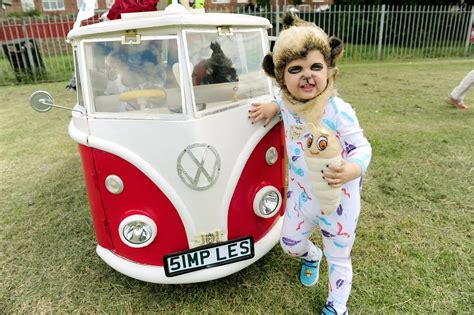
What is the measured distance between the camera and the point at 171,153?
1.99 metres

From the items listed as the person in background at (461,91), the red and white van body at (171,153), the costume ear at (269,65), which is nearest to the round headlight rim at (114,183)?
the red and white van body at (171,153)

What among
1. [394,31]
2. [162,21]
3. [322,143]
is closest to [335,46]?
[322,143]

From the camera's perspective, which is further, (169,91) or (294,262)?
(294,262)

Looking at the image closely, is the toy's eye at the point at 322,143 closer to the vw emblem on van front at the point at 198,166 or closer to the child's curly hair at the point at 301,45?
the child's curly hair at the point at 301,45

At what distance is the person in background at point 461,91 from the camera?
5727mm

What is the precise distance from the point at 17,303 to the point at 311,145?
6.89ft

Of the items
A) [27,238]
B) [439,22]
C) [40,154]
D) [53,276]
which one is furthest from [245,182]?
[439,22]

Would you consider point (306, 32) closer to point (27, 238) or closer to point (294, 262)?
point (294, 262)

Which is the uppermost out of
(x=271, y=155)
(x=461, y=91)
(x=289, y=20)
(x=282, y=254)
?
(x=289, y=20)

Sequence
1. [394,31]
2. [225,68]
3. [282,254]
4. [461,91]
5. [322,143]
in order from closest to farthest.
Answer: [322,143]
[225,68]
[282,254]
[461,91]
[394,31]

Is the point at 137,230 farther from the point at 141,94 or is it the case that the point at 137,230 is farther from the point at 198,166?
the point at 141,94

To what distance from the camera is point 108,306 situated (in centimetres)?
233

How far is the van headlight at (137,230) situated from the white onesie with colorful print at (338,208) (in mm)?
753

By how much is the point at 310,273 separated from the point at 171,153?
3.86 feet
